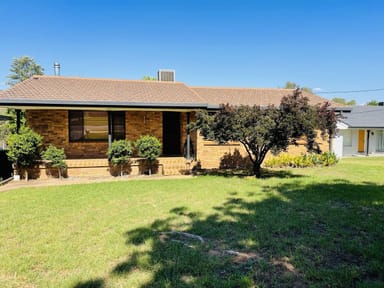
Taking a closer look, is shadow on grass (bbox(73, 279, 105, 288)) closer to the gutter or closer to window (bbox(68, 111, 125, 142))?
the gutter

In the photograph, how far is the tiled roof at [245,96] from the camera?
41.7ft

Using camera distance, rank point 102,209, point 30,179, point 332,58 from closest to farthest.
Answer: point 102,209 → point 30,179 → point 332,58

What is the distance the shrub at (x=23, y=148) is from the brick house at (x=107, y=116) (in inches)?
23.6

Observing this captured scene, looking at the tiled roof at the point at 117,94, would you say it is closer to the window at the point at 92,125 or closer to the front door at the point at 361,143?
the window at the point at 92,125

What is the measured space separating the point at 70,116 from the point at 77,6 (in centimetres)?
567

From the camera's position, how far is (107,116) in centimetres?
1122

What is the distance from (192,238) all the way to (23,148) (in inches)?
276

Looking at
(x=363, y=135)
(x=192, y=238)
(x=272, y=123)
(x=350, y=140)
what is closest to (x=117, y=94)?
(x=272, y=123)

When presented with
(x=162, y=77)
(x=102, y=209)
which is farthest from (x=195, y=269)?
(x=162, y=77)


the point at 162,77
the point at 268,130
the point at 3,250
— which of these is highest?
the point at 162,77

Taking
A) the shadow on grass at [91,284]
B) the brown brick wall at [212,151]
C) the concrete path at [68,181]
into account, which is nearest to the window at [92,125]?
the concrete path at [68,181]

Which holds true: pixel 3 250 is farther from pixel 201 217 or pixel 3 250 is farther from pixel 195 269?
pixel 201 217

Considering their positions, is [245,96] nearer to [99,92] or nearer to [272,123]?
[272,123]

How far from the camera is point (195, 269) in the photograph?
10.1 feet
